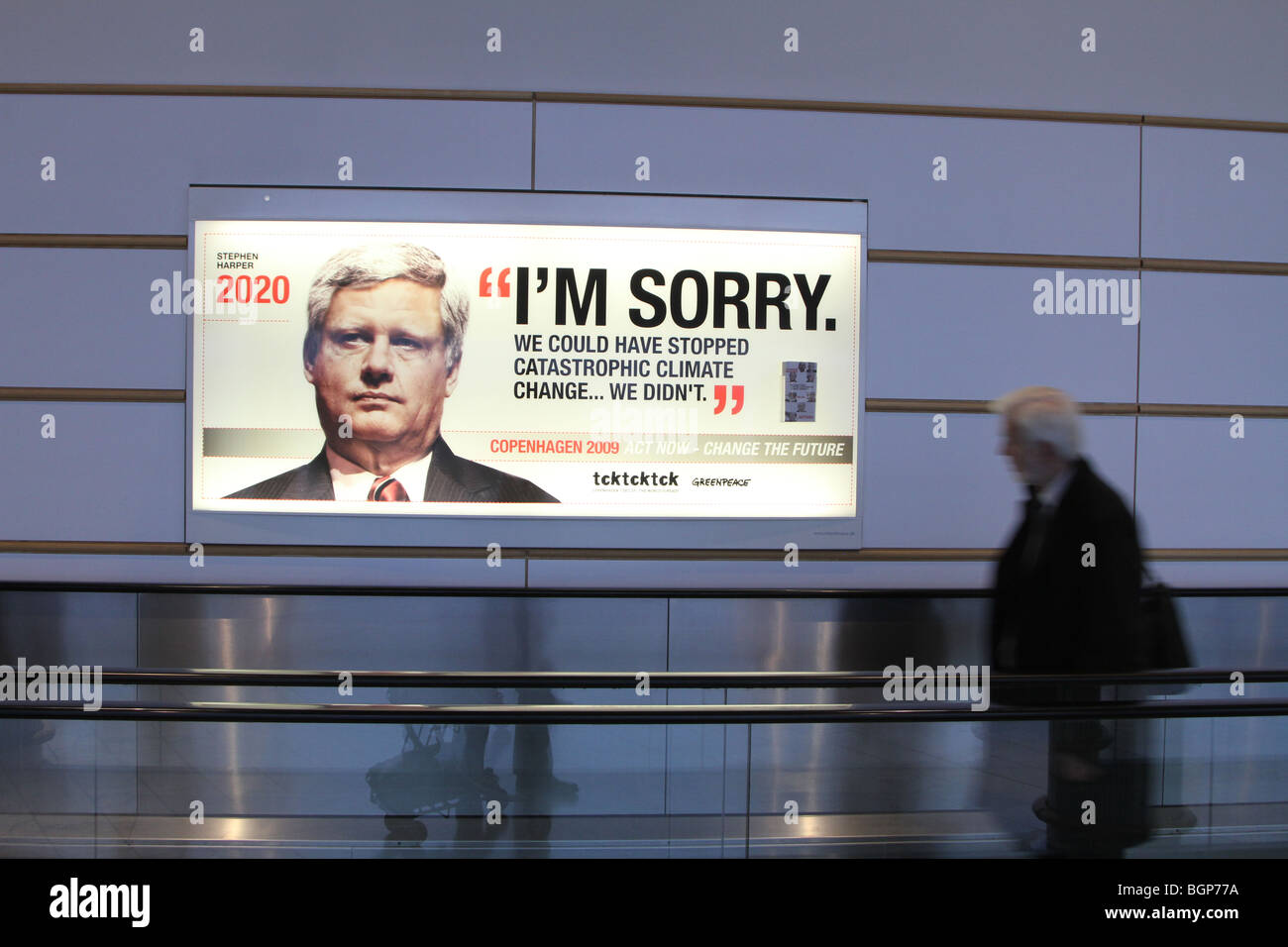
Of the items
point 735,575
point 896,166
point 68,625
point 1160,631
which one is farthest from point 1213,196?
point 68,625

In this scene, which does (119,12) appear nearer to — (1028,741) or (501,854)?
(501,854)

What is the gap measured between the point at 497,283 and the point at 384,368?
2.23 feet

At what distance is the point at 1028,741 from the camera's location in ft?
9.14

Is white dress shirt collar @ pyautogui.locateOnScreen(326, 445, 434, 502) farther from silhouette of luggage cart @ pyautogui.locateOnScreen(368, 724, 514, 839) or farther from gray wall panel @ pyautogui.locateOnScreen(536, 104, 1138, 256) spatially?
silhouette of luggage cart @ pyautogui.locateOnScreen(368, 724, 514, 839)

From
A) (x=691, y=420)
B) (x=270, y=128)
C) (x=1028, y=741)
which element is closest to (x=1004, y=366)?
(x=691, y=420)

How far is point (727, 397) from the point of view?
14.6 feet

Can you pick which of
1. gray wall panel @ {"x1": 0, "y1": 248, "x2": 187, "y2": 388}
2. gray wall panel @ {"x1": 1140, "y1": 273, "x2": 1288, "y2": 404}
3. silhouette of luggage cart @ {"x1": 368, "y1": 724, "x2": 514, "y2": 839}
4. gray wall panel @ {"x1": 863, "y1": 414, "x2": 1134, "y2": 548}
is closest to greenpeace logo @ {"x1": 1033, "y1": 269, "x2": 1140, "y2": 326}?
gray wall panel @ {"x1": 1140, "y1": 273, "x2": 1288, "y2": 404}

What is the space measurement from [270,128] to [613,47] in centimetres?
170

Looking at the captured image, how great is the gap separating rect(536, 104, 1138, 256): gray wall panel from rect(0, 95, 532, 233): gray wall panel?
0.66m

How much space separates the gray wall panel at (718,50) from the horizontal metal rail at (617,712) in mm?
3062

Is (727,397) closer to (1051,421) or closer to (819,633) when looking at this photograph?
(819,633)

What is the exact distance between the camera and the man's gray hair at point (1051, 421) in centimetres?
293
